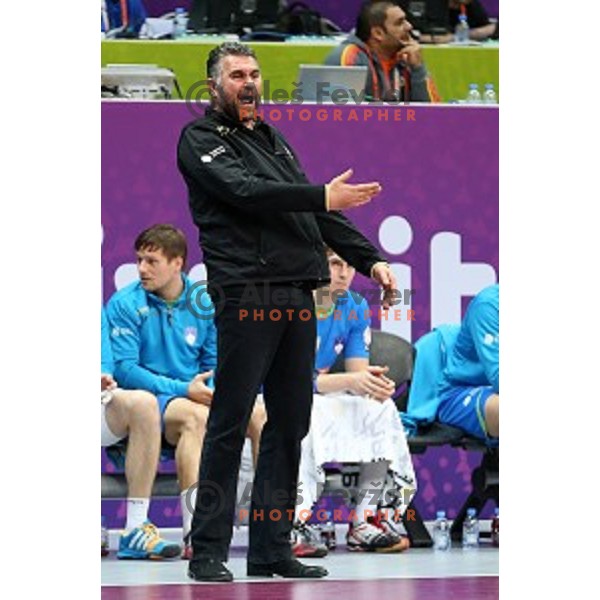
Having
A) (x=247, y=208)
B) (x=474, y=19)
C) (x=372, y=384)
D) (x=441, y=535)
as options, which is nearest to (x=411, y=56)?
(x=372, y=384)

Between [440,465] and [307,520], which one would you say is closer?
[307,520]

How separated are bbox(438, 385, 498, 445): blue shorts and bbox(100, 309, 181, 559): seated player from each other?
1341 mm

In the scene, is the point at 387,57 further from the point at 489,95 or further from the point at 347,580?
the point at 347,580

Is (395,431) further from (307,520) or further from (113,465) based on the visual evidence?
(113,465)

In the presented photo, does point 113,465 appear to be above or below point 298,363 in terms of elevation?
below

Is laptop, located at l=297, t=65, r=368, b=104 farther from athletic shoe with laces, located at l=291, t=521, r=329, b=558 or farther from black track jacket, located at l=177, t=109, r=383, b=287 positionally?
black track jacket, located at l=177, t=109, r=383, b=287

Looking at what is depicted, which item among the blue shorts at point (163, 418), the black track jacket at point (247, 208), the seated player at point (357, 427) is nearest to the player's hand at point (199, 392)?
the blue shorts at point (163, 418)

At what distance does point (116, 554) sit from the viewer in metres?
7.25

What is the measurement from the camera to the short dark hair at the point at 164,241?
287 inches

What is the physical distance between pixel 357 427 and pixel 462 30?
14.5 feet
